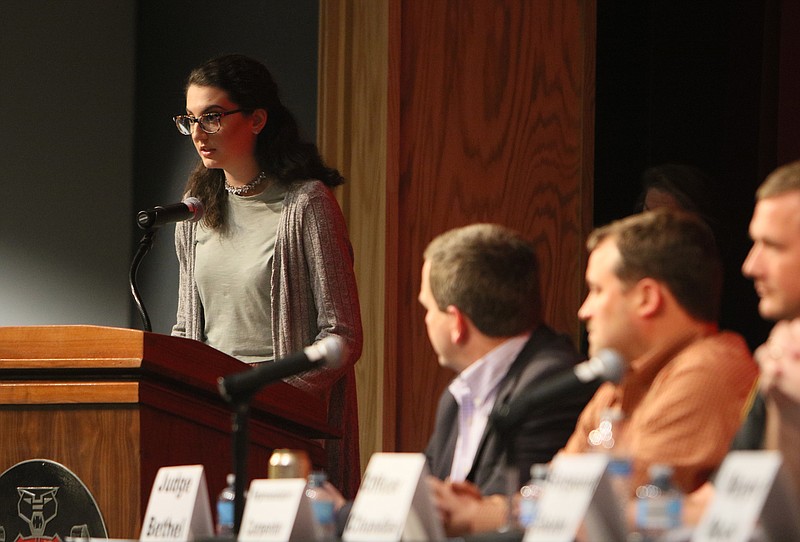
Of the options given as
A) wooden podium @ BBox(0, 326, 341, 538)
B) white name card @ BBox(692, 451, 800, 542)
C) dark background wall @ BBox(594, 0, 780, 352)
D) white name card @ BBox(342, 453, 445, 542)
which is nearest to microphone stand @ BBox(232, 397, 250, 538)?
white name card @ BBox(342, 453, 445, 542)

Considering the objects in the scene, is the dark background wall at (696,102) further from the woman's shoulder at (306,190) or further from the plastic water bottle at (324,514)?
the plastic water bottle at (324,514)

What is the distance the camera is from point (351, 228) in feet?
15.5

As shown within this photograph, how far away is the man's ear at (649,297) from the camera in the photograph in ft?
7.45

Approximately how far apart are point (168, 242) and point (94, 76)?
2.32ft

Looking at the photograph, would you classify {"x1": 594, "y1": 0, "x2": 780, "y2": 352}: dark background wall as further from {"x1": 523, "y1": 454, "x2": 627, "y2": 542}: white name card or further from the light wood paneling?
{"x1": 523, "y1": 454, "x2": 627, "y2": 542}: white name card

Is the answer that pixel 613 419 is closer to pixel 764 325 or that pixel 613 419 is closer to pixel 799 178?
pixel 799 178

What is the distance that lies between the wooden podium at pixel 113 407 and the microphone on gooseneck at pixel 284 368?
0.66 meters

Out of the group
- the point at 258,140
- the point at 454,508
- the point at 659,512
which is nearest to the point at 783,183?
the point at 659,512

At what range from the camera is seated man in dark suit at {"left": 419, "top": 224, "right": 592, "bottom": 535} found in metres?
2.60

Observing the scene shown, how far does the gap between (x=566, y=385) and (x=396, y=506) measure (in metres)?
0.27

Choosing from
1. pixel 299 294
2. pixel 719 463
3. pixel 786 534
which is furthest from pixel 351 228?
pixel 786 534

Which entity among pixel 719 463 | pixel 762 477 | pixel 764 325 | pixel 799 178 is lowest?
pixel 764 325

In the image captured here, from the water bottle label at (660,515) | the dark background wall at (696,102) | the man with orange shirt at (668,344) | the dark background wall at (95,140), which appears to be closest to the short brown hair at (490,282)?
the man with orange shirt at (668,344)

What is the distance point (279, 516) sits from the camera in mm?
1920
